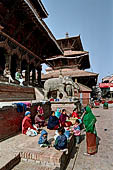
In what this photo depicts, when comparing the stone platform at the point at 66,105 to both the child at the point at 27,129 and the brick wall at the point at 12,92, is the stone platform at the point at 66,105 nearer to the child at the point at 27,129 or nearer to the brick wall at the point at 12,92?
the brick wall at the point at 12,92

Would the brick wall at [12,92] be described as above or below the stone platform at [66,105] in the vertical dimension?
above

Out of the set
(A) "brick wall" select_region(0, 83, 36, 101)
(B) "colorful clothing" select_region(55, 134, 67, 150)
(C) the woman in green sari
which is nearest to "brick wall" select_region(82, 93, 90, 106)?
(A) "brick wall" select_region(0, 83, 36, 101)

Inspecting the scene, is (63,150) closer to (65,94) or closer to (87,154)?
(87,154)

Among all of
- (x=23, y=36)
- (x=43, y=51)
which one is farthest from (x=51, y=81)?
(x=43, y=51)

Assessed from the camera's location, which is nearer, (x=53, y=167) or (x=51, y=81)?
(x=53, y=167)

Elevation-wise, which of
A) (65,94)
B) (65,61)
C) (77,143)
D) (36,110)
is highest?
(65,61)

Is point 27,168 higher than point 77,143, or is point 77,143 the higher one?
point 27,168

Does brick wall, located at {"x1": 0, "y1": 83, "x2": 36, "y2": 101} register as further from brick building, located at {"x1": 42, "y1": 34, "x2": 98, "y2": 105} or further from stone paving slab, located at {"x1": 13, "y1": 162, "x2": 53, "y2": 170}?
brick building, located at {"x1": 42, "y1": 34, "x2": 98, "y2": 105}

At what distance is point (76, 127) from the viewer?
4.90 metres

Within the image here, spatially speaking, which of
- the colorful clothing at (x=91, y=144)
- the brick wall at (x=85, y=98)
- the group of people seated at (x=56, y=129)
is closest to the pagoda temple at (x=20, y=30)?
the group of people seated at (x=56, y=129)

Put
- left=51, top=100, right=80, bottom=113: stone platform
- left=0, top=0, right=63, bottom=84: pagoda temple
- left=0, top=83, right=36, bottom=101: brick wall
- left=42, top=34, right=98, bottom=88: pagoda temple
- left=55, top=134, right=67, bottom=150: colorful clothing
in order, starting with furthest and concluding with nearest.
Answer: left=42, top=34, right=98, bottom=88: pagoda temple
left=0, top=0, right=63, bottom=84: pagoda temple
left=51, top=100, right=80, bottom=113: stone platform
left=0, top=83, right=36, bottom=101: brick wall
left=55, top=134, right=67, bottom=150: colorful clothing

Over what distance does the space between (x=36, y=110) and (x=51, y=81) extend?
4.53 meters

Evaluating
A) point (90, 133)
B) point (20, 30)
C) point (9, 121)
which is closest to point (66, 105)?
point (90, 133)

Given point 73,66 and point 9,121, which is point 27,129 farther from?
point 73,66
